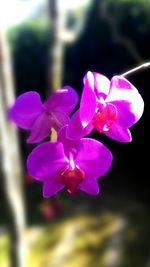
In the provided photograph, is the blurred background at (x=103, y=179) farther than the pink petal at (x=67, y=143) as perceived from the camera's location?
Yes

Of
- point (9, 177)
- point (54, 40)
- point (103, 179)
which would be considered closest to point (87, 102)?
point (9, 177)

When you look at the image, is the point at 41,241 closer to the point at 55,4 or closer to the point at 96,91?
the point at 55,4

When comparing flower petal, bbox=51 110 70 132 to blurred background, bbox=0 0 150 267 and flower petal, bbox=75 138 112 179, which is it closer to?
flower petal, bbox=75 138 112 179

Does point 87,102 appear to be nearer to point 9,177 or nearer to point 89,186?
point 89,186

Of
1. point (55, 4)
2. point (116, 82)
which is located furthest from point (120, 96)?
point (55, 4)

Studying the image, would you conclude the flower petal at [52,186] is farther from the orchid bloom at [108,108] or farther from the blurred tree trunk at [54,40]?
the blurred tree trunk at [54,40]

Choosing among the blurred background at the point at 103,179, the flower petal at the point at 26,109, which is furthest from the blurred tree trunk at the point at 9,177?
the flower petal at the point at 26,109
